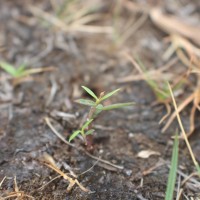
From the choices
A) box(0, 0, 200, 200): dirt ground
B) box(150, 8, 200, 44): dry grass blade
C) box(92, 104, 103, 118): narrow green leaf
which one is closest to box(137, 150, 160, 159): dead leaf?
box(0, 0, 200, 200): dirt ground

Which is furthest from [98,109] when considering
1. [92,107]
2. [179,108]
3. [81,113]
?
[179,108]

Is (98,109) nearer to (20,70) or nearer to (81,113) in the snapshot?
(81,113)

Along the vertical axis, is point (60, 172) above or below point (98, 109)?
below

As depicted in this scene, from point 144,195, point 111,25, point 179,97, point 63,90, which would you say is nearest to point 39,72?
point 63,90

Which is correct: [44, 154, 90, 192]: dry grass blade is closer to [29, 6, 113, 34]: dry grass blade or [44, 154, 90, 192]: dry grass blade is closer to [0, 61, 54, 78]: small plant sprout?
[0, 61, 54, 78]: small plant sprout

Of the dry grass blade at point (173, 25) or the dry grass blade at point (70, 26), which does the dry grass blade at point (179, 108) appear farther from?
the dry grass blade at point (70, 26)

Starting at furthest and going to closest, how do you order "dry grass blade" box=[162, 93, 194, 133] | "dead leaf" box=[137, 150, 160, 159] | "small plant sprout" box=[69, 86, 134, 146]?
"dry grass blade" box=[162, 93, 194, 133]
"dead leaf" box=[137, 150, 160, 159]
"small plant sprout" box=[69, 86, 134, 146]

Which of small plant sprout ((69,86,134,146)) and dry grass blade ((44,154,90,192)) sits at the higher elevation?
small plant sprout ((69,86,134,146))

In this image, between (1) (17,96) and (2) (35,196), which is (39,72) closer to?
(1) (17,96)
